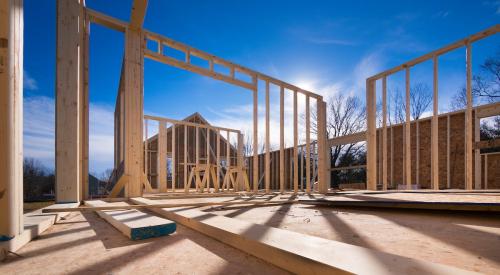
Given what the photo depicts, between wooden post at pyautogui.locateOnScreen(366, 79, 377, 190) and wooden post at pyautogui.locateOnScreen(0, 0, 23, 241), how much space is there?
6.19 metres

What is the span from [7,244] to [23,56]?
35.0 inches

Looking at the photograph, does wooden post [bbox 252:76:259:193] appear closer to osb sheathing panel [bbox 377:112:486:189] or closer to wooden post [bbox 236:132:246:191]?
wooden post [bbox 236:132:246:191]

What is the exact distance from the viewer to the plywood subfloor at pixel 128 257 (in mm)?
948

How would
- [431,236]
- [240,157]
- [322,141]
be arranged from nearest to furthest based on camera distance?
[431,236]
[322,141]
[240,157]

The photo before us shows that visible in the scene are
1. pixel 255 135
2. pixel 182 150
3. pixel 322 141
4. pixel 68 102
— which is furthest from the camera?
pixel 182 150

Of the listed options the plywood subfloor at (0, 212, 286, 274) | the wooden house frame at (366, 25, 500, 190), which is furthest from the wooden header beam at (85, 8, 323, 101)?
the plywood subfloor at (0, 212, 286, 274)

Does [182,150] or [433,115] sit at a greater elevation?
[433,115]

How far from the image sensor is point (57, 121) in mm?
3092

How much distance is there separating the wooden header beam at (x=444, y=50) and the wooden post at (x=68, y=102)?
19.8 feet

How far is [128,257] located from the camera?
1094 millimetres

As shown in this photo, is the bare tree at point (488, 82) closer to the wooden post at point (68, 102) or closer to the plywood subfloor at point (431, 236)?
the plywood subfloor at point (431, 236)

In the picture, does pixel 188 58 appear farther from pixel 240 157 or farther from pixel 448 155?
pixel 448 155

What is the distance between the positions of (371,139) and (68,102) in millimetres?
6045

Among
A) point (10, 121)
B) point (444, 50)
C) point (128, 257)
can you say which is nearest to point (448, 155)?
point (444, 50)
